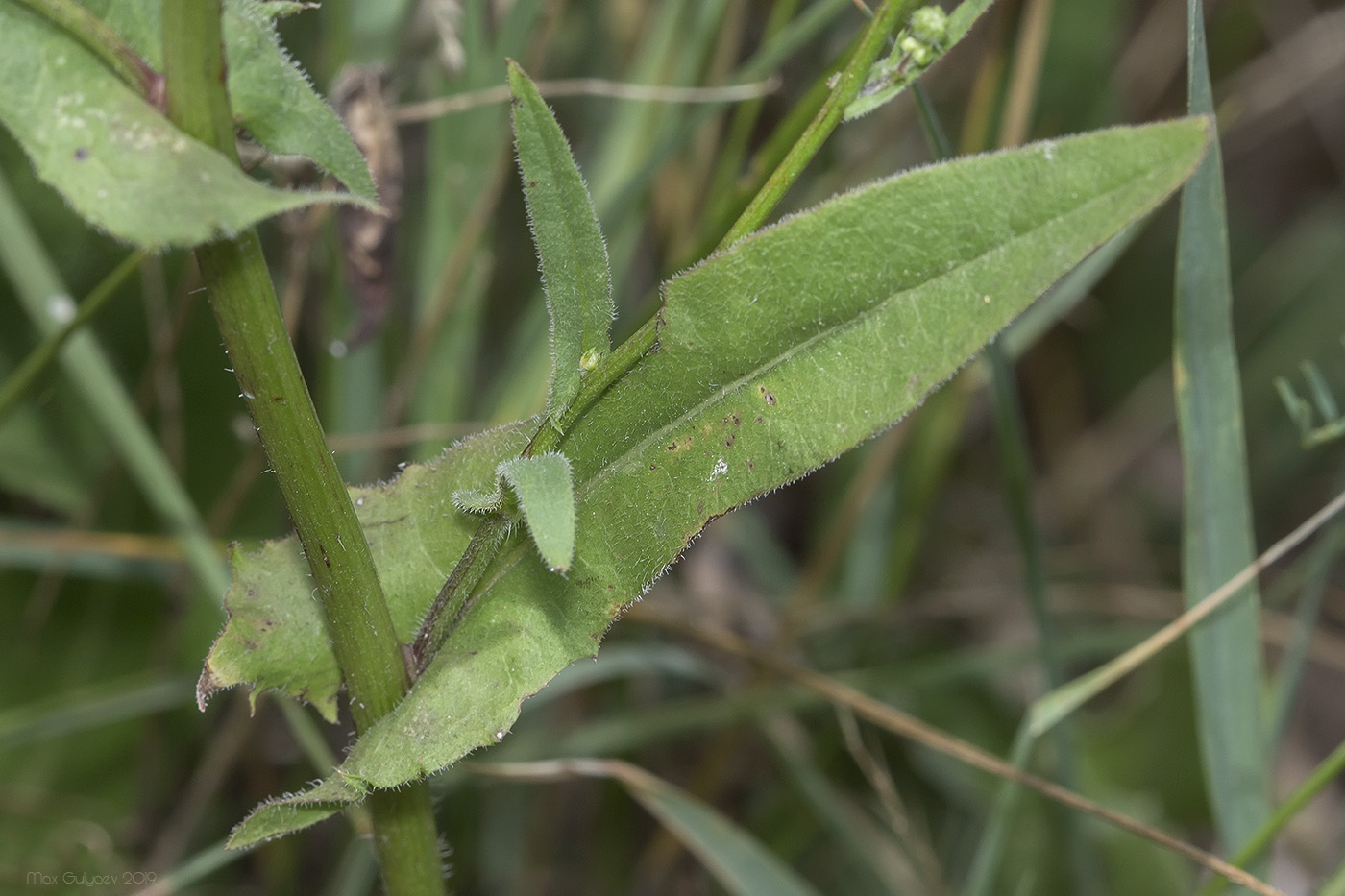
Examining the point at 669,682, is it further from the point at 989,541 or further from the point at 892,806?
the point at 989,541

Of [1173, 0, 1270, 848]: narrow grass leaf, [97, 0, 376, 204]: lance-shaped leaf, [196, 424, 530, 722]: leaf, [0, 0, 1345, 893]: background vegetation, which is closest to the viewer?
[97, 0, 376, 204]: lance-shaped leaf

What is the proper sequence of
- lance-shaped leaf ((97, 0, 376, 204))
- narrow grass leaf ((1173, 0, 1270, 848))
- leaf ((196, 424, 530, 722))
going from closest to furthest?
lance-shaped leaf ((97, 0, 376, 204))
leaf ((196, 424, 530, 722))
narrow grass leaf ((1173, 0, 1270, 848))

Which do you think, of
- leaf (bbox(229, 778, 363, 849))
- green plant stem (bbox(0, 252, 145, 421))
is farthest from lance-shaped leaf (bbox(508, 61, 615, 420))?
green plant stem (bbox(0, 252, 145, 421))

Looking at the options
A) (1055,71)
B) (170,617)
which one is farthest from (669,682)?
(1055,71)

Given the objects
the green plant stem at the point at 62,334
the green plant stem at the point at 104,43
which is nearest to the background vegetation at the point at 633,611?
the green plant stem at the point at 62,334

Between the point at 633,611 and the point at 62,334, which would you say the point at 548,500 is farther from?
the point at 633,611

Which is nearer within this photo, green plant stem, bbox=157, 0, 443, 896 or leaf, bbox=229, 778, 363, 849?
green plant stem, bbox=157, 0, 443, 896

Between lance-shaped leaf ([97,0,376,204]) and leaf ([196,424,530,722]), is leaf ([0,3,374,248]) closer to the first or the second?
lance-shaped leaf ([97,0,376,204])
